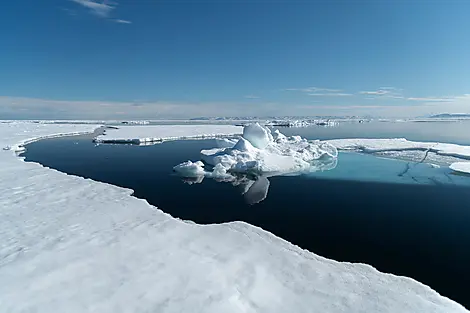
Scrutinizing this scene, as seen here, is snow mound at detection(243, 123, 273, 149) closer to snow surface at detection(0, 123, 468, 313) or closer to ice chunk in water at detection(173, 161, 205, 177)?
ice chunk in water at detection(173, 161, 205, 177)

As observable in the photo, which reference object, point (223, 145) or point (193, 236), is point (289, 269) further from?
point (223, 145)

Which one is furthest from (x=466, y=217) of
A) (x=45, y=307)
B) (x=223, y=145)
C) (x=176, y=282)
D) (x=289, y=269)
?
(x=223, y=145)

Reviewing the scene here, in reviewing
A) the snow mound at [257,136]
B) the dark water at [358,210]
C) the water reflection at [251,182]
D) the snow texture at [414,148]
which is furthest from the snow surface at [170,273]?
the snow texture at [414,148]

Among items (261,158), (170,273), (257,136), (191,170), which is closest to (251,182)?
Answer: (191,170)

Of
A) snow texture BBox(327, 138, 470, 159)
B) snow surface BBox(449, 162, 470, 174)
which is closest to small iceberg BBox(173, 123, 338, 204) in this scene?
snow texture BBox(327, 138, 470, 159)

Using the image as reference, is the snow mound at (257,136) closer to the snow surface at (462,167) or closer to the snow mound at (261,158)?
the snow mound at (261,158)
